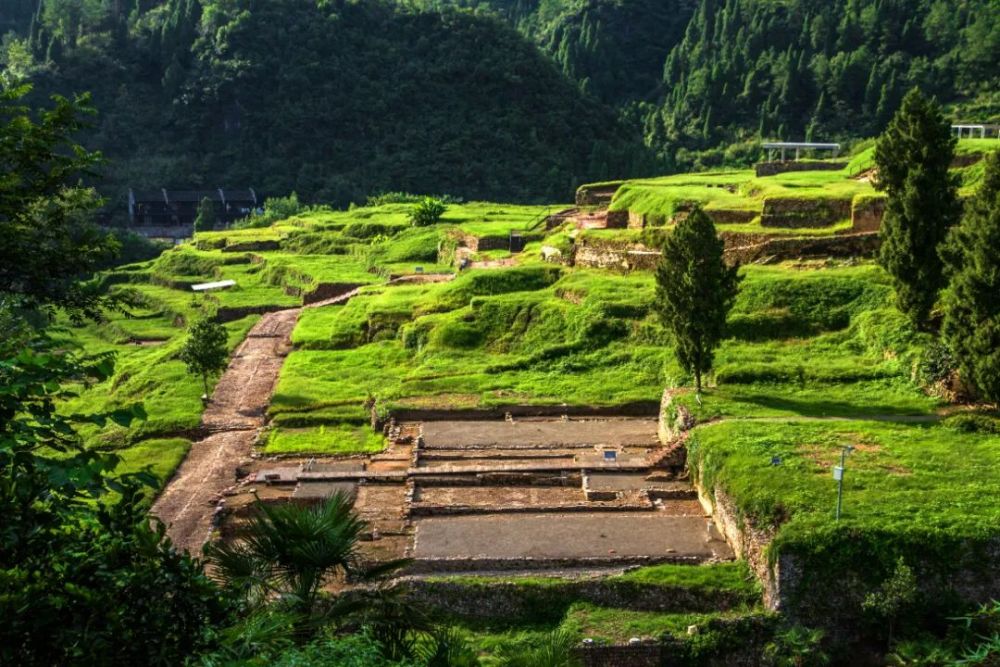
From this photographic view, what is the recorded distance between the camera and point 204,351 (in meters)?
35.9

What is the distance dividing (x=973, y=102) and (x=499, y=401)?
6501cm

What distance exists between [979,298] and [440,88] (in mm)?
82708

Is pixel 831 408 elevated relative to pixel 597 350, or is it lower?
elevated

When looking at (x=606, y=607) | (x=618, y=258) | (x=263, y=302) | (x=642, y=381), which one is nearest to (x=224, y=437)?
(x=642, y=381)

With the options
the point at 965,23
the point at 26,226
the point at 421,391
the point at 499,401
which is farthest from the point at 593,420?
the point at 965,23

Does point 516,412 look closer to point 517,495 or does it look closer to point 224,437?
point 517,495

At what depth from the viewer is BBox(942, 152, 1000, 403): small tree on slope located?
81.9ft

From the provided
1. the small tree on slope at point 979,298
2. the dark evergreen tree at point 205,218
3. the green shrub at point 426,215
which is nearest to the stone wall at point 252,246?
the green shrub at point 426,215

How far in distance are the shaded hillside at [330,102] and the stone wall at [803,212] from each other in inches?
2017

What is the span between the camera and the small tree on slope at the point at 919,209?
98.4 feet

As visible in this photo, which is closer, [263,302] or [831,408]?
[831,408]

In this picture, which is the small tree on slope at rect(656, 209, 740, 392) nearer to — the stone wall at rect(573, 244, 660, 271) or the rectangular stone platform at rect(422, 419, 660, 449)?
the rectangular stone platform at rect(422, 419, 660, 449)

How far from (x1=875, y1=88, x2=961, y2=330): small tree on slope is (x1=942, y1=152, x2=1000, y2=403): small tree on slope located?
315cm

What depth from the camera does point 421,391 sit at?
33.8 meters
